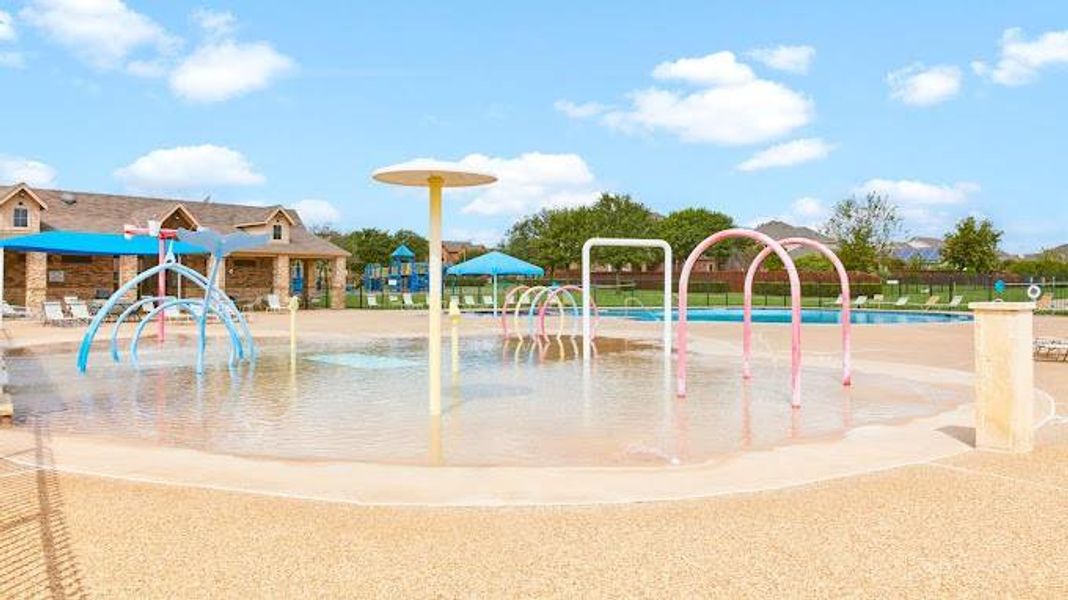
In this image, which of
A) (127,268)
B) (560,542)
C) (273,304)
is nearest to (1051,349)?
(560,542)

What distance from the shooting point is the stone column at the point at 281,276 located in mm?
36406

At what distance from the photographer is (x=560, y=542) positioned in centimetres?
458

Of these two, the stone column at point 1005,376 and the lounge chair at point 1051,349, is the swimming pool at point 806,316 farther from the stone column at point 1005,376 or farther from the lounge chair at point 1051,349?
the stone column at point 1005,376

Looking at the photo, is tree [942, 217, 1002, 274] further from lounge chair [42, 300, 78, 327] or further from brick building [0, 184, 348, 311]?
lounge chair [42, 300, 78, 327]

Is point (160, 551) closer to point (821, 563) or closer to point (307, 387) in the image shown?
point (821, 563)

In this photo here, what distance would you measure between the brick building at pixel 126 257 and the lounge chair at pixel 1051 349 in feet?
77.7

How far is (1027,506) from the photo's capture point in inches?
209

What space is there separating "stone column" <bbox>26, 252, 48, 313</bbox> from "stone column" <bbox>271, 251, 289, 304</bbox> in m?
9.18

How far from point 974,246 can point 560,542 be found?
61162 millimetres

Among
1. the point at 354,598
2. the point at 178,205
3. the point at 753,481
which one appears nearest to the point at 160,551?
the point at 354,598

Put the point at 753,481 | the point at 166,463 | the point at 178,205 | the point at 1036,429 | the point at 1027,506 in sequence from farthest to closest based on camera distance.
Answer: the point at 178,205
the point at 1036,429
the point at 166,463
the point at 753,481
the point at 1027,506

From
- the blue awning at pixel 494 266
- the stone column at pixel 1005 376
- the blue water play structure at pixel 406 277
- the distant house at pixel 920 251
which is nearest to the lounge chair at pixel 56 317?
the blue awning at pixel 494 266

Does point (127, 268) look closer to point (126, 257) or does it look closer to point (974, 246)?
point (126, 257)

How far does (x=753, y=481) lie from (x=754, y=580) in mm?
2093
